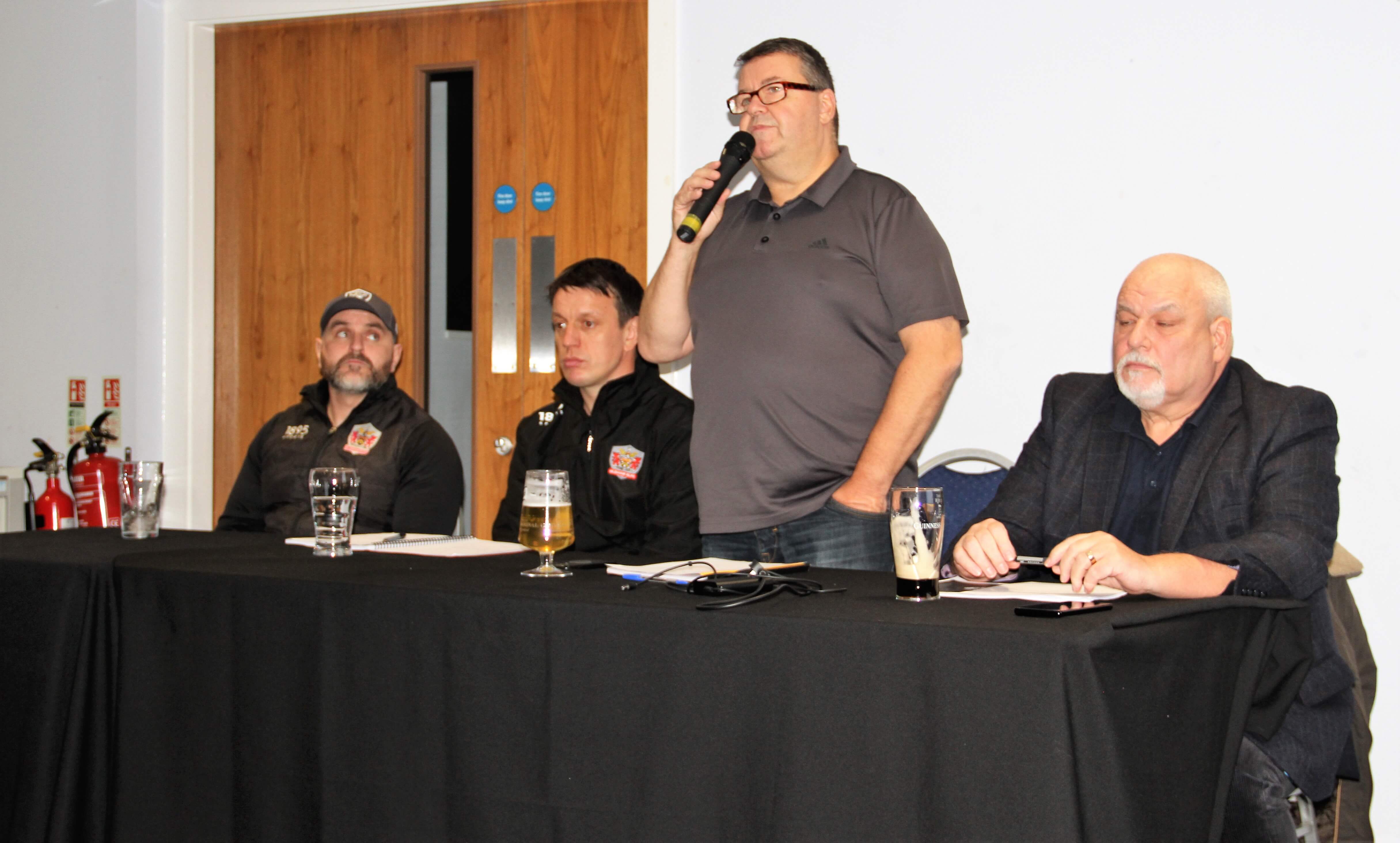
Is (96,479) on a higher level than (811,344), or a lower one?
lower

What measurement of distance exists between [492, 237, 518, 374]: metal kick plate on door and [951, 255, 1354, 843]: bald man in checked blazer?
1902mm

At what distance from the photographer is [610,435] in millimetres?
2422

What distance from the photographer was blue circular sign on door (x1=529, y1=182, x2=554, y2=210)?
3398 millimetres

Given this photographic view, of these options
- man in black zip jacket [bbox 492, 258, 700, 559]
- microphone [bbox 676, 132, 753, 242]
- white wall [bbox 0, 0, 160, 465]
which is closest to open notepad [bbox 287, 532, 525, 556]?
man in black zip jacket [bbox 492, 258, 700, 559]

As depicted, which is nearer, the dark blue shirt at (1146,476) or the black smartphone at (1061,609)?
the black smartphone at (1061,609)

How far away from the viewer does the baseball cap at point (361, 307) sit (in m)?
2.79

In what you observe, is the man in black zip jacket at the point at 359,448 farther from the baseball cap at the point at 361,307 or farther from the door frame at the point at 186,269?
the door frame at the point at 186,269

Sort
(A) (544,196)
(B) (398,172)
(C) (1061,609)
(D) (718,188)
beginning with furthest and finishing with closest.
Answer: (B) (398,172)
(A) (544,196)
(D) (718,188)
(C) (1061,609)

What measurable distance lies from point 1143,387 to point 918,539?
59 centimetres

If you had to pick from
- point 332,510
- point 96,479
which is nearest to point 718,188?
point 332,510

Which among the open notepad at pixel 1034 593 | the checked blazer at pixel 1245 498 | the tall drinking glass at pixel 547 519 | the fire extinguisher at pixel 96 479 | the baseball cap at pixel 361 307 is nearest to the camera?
the open notepad at pixel 1034 593

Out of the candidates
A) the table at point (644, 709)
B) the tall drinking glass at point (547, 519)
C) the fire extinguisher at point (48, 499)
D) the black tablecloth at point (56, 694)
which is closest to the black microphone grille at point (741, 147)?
the tall drinking glass at point (547, 519)

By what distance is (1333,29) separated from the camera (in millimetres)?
2648

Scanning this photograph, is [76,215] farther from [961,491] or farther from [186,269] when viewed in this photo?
[961,491]
